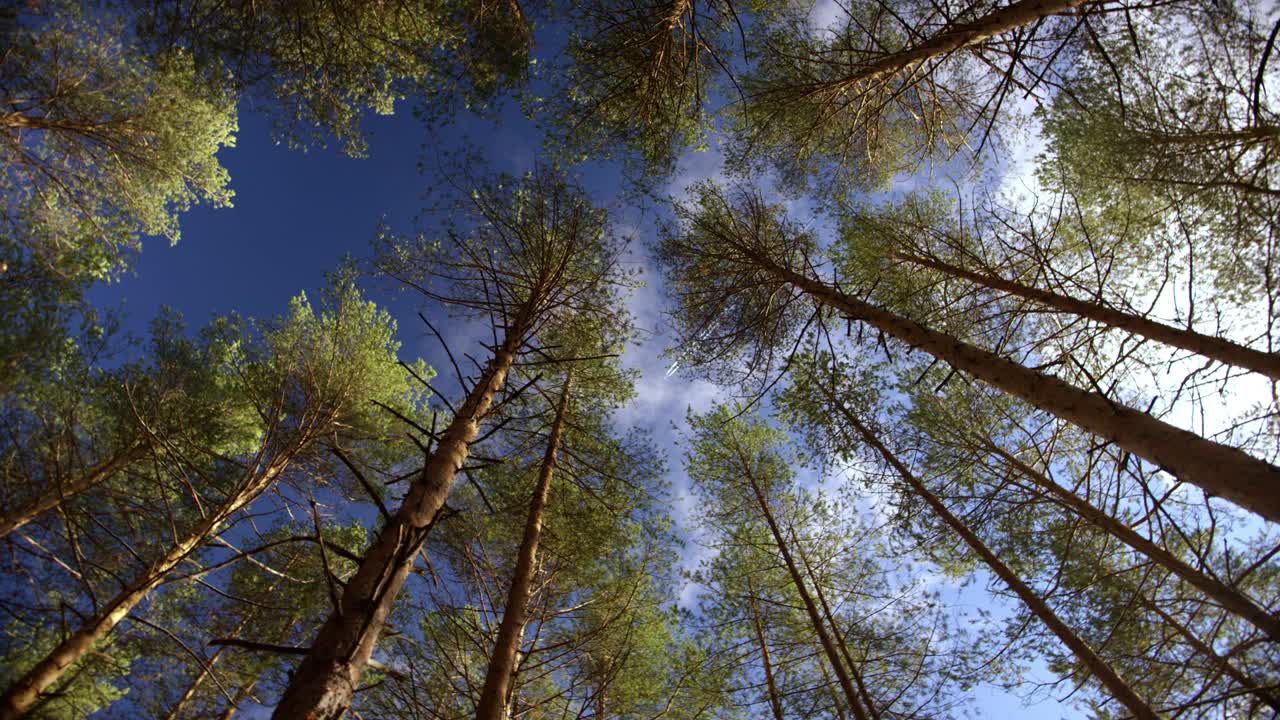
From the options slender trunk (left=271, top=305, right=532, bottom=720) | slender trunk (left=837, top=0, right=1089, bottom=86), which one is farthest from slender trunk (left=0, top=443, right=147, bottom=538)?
slender trunk (left=837, top=0, right=1089, bottom=86)

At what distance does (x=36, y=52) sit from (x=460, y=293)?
6312 millimetres

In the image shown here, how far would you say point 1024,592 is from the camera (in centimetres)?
526

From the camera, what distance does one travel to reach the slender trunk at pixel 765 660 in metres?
6.31

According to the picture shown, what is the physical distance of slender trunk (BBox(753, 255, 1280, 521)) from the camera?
2.32 metres

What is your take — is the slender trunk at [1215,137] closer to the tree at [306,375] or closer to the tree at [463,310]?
the tree at [463,310]

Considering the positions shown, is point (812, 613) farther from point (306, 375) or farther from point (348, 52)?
point (348, 52)

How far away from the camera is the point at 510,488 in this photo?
684cm

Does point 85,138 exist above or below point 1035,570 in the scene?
A: above

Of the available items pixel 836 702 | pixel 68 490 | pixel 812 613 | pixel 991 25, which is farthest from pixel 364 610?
pixel 68 490

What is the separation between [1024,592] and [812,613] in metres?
2.15

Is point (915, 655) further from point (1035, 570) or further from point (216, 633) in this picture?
point (216, 633)

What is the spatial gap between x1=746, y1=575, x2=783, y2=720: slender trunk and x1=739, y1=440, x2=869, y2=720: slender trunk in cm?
63

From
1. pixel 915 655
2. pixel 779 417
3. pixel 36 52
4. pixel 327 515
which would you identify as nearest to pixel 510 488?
pixel 327 515

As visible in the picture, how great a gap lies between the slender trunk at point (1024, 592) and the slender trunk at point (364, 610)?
3.70 metres
